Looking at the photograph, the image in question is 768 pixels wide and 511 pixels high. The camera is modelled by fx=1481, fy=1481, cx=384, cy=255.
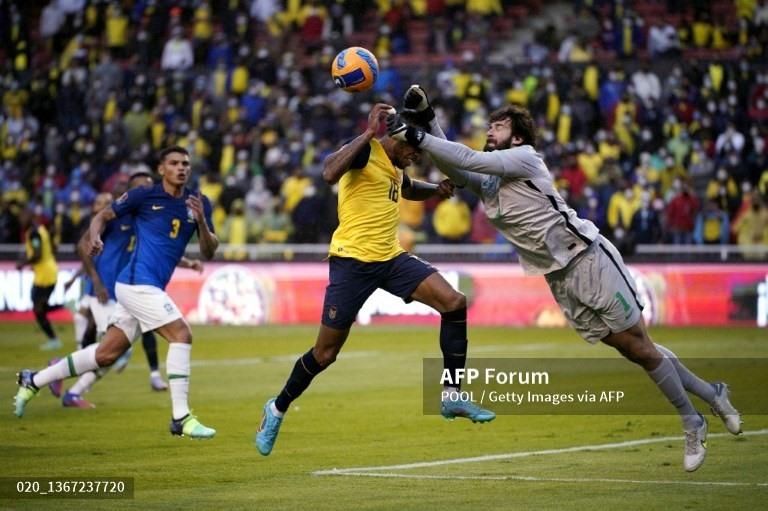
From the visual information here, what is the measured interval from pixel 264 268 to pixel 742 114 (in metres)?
10.3

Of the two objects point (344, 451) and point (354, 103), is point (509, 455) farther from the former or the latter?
point (354, 103)

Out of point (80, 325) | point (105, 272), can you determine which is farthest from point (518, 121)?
point (80, 325)

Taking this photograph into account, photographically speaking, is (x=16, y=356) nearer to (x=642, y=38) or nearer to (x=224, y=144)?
(x=224, y=144)

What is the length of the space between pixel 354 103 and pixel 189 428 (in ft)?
68.3

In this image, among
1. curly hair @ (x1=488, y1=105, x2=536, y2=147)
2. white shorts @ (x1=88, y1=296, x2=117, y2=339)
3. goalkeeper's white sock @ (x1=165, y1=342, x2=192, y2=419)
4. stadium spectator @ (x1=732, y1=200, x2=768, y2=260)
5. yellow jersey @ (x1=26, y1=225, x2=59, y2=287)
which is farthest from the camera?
stadium spectator @ (x1=732, y1=200, x2=768, y2=260)

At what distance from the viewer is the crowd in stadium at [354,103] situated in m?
29.0

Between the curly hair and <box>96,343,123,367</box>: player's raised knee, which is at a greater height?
the curly hair

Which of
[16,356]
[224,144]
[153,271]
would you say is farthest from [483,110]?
[153,271]

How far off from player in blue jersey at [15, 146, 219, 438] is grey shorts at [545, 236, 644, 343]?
3626mm

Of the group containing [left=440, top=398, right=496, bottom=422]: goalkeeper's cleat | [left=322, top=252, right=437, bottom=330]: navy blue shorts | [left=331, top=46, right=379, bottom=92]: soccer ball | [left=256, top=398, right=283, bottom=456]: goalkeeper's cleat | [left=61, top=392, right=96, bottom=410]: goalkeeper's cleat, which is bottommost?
[left=61, top=392, right=96, bottom=410]: goalkeeper's cleat

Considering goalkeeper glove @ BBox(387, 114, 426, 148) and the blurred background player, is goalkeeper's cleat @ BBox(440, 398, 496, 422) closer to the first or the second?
the blurred background player

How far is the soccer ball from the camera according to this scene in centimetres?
1102

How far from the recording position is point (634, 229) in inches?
1090

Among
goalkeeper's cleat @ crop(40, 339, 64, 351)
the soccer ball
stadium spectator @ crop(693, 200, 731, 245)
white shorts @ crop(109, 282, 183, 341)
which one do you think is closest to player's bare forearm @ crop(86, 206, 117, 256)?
white shorts @ crop(109, 282, 183, 341)
